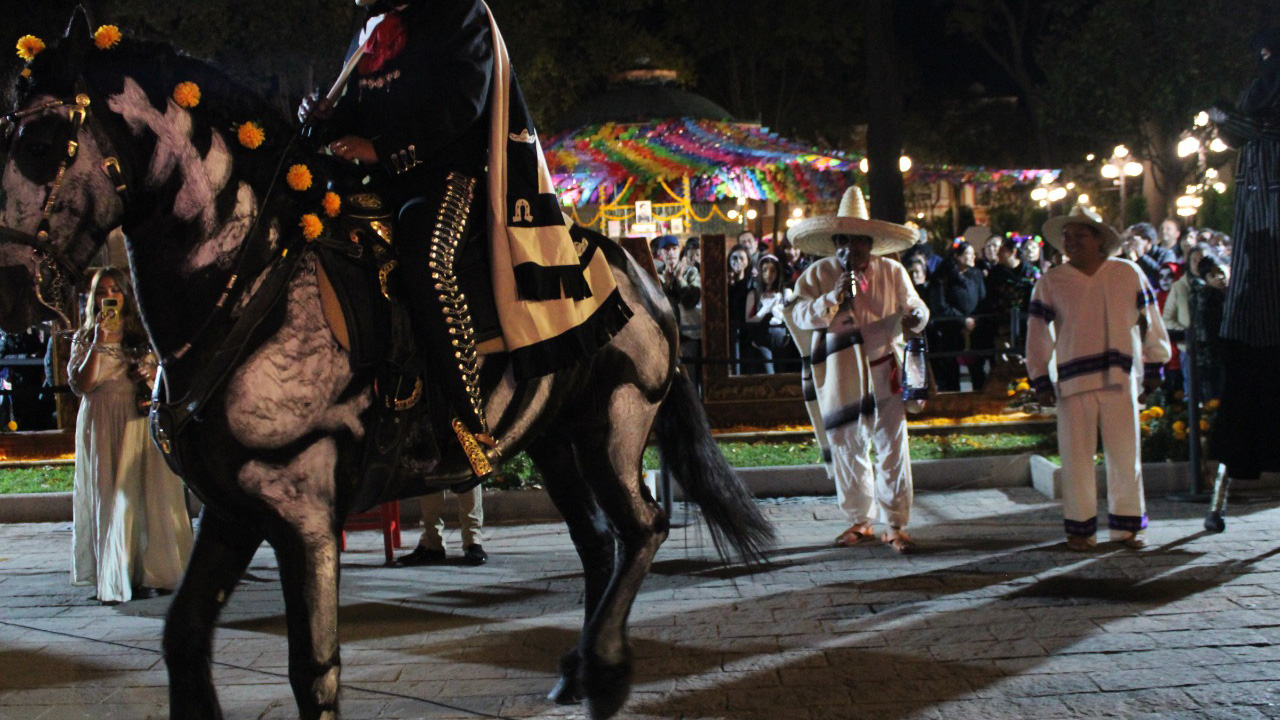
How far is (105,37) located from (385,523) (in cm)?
499

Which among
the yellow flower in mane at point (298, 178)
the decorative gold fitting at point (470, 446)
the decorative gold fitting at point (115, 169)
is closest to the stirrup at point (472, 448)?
the decorative gold fitting at point (470, 446)

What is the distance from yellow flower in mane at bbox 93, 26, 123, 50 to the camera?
12.3 ft

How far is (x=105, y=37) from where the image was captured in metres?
3.76

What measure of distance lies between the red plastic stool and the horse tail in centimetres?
285

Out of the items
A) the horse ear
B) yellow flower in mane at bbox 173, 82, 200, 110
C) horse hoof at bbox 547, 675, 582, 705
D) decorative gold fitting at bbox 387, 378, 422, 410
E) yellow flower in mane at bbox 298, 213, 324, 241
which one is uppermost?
the horse ear

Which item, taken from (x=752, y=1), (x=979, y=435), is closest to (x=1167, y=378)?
(x=979, y=435)

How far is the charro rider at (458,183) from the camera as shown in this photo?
4.25 meters

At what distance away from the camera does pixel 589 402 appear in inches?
206

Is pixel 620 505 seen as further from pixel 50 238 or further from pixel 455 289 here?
pixel 50 238

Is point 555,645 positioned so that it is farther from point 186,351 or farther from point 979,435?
point 979,435

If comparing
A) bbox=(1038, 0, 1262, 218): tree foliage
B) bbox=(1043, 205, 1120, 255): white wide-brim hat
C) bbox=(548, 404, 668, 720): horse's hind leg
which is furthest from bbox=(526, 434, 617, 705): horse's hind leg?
bbox=(1038, 0, 1262, 218): tree foliage

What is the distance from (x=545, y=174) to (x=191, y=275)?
1488mm

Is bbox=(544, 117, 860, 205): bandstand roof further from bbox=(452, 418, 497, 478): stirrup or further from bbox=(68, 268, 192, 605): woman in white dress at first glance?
bbox=(452, 418, 497, 478): stirrup

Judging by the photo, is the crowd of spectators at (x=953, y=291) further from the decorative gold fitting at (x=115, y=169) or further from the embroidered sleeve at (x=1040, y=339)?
the decorative gold fitting at (x=115, y=169)
